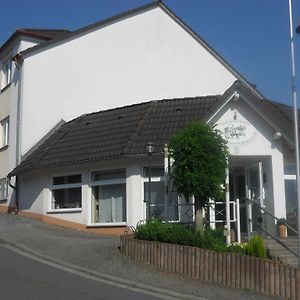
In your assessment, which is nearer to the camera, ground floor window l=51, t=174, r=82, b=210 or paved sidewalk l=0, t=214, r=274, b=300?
paved sidewalk l=0, t=214, r=274, b=300

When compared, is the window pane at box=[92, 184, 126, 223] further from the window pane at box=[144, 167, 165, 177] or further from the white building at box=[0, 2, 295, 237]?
the window pane at box=[144, 167, 165, 177]

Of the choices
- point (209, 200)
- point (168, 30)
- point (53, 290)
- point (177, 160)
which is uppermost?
point (168, 30)

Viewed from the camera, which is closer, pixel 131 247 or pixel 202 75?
pixel 131 247

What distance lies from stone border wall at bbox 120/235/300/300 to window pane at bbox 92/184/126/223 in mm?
6094

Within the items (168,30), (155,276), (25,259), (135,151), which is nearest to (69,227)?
(135,151)

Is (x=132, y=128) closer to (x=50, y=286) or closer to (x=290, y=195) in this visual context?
(x=290, y=195)

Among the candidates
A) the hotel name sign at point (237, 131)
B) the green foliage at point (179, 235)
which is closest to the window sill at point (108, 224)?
the hotel name sign at point (237, 131)

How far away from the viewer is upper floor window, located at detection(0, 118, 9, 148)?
28.4 metres

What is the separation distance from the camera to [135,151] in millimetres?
19109

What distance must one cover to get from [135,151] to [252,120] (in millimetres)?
4007

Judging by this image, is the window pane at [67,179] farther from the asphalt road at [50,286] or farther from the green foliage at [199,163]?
the asphalt road at [50,286]

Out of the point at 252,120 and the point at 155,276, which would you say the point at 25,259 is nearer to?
the point at 155,276

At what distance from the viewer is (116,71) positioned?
27828 millimetres

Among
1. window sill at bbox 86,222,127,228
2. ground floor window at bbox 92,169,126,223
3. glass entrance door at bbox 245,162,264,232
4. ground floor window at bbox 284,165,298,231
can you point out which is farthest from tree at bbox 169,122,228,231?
ground floor window at bbox 92,169,126,223
